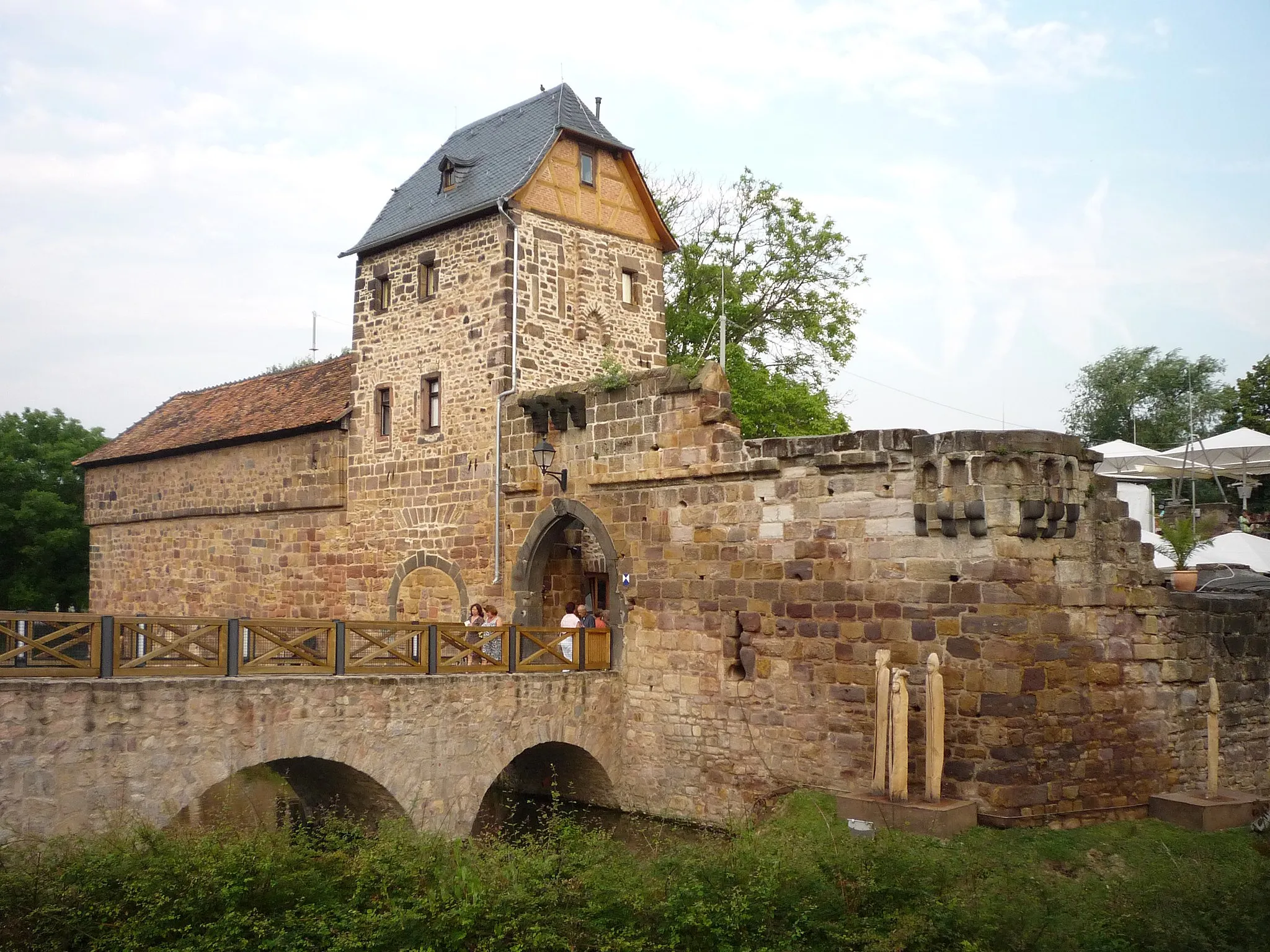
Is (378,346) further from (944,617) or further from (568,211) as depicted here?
(944,617)

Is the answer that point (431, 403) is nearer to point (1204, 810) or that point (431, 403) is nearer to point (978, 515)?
point (978, 515)

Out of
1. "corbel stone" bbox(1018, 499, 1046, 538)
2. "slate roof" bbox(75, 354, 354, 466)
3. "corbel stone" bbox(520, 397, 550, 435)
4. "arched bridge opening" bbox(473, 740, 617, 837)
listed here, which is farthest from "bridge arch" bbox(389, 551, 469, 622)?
"corbel stone" bbox(1018, 499, 1046, 538)

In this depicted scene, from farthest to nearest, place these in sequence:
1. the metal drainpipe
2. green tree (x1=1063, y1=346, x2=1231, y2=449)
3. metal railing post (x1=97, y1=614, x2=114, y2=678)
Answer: green tree (x1=1063, y1=346, x2=1231, y2=449) → the metal drainpipe → metal railing post (x1=97, y1=614, x2=114, y2=678)

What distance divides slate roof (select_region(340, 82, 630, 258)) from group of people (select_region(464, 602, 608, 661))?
649 cm

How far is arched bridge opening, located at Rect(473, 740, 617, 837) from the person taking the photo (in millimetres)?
16594

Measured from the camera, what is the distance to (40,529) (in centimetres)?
3484

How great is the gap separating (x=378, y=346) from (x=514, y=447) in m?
4.25

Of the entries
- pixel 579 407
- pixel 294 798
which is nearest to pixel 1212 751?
pixel 579 407

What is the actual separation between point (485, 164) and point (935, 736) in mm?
13009

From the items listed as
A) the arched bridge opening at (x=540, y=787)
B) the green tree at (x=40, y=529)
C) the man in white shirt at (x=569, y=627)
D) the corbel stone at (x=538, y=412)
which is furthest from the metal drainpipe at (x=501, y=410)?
the green tree at (x=40, y=529)

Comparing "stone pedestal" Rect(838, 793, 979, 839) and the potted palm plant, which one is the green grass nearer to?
"stone pedestal" Rect(838, 793, 979, 839)

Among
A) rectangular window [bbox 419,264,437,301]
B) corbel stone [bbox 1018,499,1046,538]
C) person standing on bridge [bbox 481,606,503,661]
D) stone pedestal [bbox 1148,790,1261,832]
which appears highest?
Result: rectangular window [bbox 419,264,437,301]

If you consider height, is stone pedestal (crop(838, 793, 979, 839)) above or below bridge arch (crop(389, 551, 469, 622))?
below

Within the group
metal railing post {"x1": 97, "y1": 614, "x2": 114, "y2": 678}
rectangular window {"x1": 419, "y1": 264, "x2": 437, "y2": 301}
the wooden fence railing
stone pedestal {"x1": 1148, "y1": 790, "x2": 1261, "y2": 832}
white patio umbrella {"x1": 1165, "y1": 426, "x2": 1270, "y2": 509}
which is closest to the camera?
the wooden fence railing
